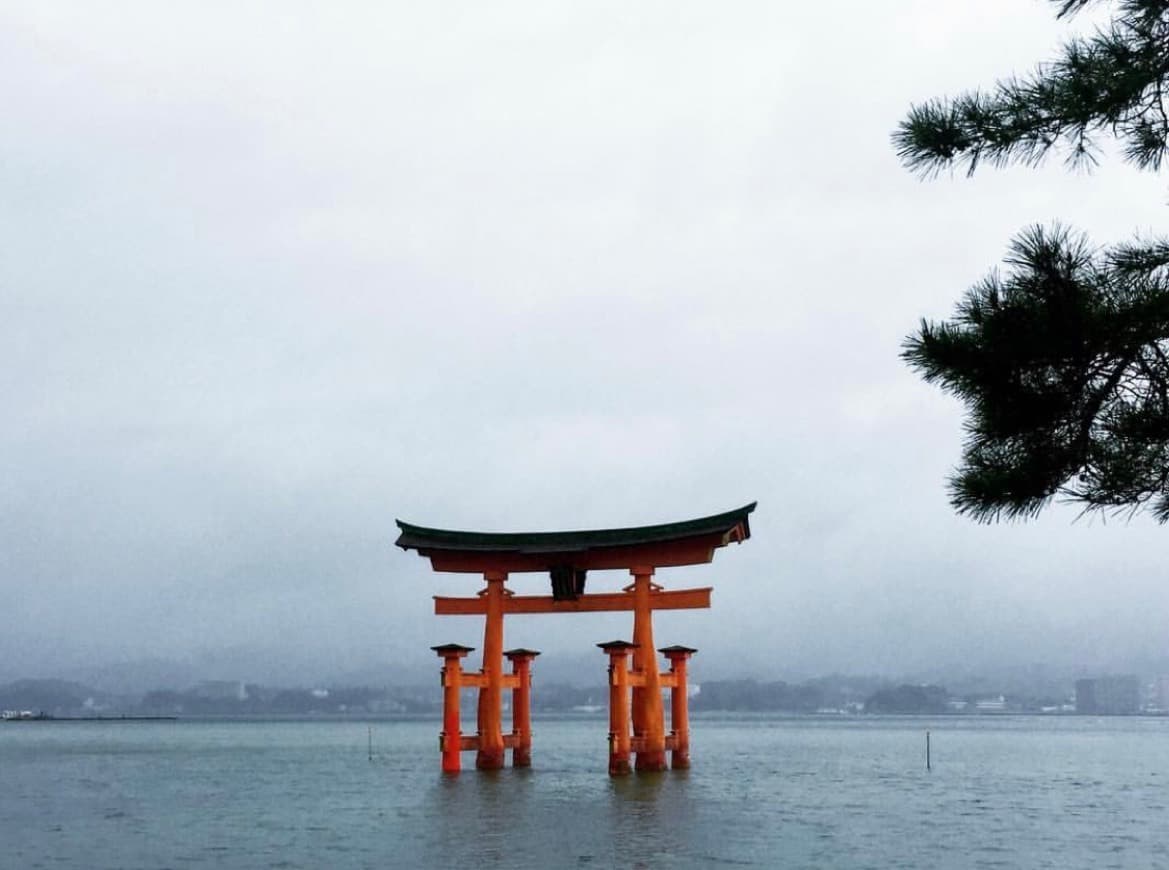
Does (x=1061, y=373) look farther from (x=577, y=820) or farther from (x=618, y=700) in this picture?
(x=618, y=700)

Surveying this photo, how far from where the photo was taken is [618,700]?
95.7ft

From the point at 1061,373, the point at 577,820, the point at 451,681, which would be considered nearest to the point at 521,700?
the point at 451,681

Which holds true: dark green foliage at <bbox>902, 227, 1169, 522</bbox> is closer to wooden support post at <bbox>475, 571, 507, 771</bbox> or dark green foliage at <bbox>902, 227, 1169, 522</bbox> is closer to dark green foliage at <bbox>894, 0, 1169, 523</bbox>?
dark green foliage at <bbox>894, 0, 1169, 523</bbox>

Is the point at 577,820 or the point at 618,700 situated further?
the point at 618,700

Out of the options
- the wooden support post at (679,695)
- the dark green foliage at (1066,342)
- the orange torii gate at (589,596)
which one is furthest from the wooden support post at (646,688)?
the dark green foliage at (1066,342)

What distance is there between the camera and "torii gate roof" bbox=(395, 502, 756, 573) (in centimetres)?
2841

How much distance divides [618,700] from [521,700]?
5347 millimetres

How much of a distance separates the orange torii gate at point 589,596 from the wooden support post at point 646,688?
0.08ft

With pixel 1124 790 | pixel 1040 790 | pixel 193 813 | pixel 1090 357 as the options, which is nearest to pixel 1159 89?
pixel 1090 357

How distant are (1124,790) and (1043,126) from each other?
3983cm

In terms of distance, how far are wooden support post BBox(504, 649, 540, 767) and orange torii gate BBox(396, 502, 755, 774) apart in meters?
1.79

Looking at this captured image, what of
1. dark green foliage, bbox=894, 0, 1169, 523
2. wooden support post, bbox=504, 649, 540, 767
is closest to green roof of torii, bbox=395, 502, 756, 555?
wooden support post, bbox=504, 649, 540, 767

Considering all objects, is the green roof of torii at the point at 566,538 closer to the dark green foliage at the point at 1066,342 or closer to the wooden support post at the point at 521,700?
the wooden support post at the point at 521,700

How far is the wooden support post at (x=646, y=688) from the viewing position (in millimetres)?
29234
